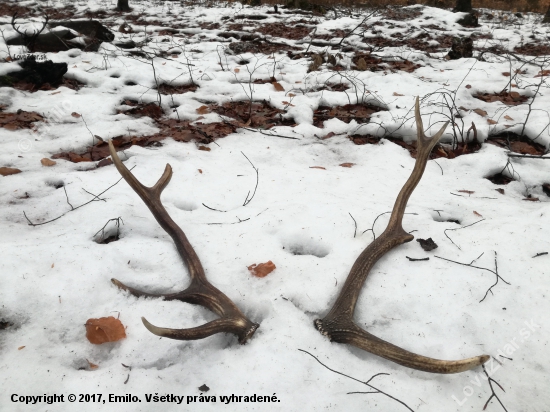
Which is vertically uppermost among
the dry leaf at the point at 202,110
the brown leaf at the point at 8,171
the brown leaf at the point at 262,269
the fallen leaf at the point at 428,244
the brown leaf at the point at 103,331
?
the dry leaf at the point at 202,110

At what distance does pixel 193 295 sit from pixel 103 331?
1.19 ft

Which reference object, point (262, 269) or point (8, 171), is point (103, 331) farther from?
point (8, 171)

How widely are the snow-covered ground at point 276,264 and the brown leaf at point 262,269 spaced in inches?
1.1

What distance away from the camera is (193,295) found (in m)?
1.47

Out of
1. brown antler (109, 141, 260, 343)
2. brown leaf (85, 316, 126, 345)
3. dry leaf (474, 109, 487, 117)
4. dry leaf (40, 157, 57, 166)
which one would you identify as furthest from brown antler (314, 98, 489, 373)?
dry leaf (40, 157, 57, 166)

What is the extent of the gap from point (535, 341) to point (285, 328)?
970 mm

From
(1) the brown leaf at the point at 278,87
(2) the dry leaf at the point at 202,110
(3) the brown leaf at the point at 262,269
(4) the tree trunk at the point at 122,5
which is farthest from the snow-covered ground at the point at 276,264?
(4) the tree trunk at the point at 122,5

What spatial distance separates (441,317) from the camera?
1.41m

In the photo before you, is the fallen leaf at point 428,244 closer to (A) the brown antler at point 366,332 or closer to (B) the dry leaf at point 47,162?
(A) the brown antler at point 366,332

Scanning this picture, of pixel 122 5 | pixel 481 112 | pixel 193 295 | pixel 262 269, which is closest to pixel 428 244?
pixel 262 269

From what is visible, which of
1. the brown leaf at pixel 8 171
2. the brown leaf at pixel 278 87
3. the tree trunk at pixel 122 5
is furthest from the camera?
the tree trunk at pixel 122 5

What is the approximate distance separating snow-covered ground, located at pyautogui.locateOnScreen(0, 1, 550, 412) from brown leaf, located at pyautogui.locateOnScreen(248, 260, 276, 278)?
3cm

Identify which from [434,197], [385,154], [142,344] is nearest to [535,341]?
[434,197]

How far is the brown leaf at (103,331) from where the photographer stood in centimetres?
130
